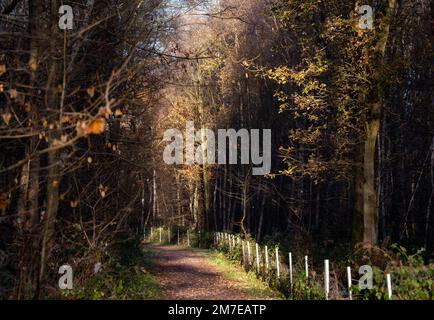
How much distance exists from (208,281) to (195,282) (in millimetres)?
436

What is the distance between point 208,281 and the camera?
16.4 metres

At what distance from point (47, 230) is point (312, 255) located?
11.4m

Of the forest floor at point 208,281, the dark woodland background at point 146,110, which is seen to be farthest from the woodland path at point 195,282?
the dark woodland background at point 146,110

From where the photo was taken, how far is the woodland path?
1318cm

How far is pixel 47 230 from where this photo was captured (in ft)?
25.5

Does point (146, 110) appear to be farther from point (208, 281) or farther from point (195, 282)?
point (208, 281)

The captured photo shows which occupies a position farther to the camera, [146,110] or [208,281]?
[208,281]

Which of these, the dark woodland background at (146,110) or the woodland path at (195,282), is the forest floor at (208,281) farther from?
the dark woodland background at (146,110)

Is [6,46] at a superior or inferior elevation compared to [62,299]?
superior

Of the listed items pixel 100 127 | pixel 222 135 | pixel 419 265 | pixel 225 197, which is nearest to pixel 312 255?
pixel 419 265

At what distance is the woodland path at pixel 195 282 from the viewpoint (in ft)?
43.2

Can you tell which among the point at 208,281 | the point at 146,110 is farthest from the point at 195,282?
the point at 146,110

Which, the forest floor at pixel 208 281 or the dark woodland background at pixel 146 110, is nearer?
the dark woodland background at pixel 146 110
